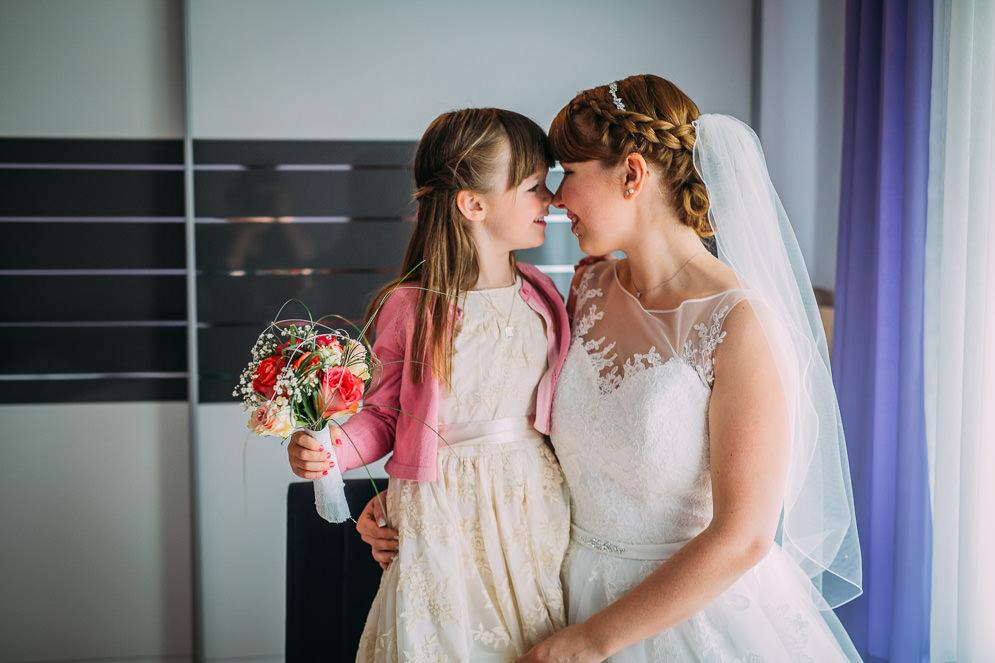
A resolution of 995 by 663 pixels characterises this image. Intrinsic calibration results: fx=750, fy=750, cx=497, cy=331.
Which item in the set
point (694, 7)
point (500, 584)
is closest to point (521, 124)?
point (500, 584)

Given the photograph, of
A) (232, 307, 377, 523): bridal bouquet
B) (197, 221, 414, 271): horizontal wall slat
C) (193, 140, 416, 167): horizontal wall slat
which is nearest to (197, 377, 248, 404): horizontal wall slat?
(197, 221, 414, 271): horizontal wall slat

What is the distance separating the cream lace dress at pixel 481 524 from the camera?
135cm

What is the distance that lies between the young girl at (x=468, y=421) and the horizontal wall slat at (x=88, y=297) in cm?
151

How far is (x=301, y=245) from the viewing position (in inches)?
105

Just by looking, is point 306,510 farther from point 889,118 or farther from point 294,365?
point 889,118

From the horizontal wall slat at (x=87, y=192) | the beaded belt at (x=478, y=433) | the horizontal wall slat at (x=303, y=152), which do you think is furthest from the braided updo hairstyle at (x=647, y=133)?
the horizontal wall slat at (x=87, y=192)

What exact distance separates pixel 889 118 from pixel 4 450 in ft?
9.81

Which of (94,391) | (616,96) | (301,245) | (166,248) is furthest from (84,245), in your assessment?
(616,96)

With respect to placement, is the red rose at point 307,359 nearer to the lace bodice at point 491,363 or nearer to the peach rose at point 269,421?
the peach rose at point 269,421

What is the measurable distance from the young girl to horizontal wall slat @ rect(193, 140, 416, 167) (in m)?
1.16

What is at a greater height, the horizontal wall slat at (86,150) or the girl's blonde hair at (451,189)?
the horizontal wall slat at (86,150)

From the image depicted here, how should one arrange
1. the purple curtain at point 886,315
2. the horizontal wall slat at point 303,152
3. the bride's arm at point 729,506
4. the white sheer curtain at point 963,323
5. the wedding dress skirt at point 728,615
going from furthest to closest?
the horizontal wall slat at point 303,152 → the purple curtain at point 886,315 → the white sheer curtain at point 963,323 → the wedding dress skirt at point 728,615 → the bride's arm at point 729,506

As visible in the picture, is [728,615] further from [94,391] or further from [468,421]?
→ [94,391]

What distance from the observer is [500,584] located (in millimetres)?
1370
